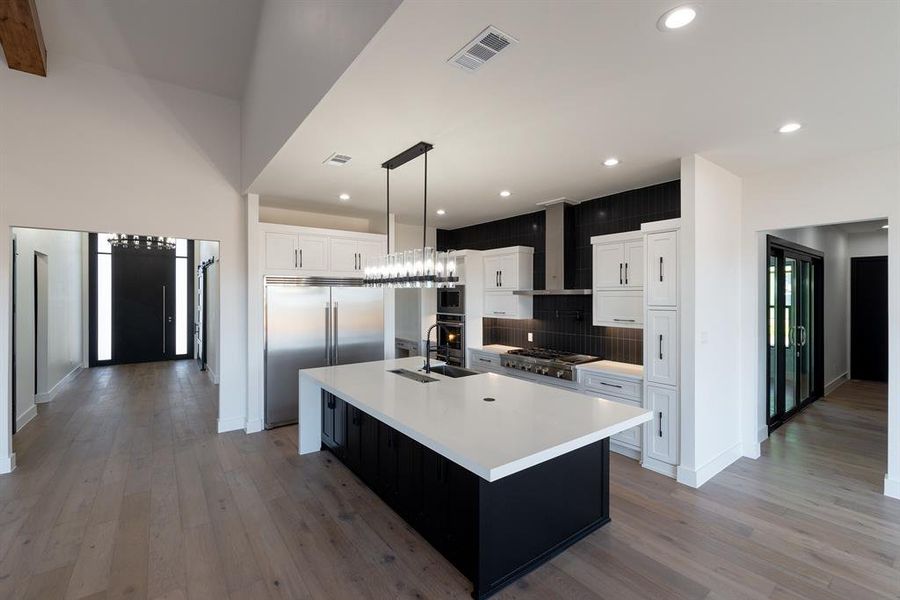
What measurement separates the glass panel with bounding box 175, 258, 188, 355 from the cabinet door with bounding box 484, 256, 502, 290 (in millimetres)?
7659

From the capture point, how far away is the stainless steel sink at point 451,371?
3.63m

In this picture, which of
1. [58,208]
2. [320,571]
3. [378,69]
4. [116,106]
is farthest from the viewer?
[116,106]

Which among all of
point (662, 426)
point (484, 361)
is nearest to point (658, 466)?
point (662, 426)

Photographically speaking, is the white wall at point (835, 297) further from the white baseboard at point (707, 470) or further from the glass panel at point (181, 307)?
the glass panel at point (181, 307)

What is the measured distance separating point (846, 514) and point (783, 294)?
2350 millimetres

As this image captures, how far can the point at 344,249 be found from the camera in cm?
515

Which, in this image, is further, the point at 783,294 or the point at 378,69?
the point at 783,294

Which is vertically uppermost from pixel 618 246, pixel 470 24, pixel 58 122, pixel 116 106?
pixel 116 106

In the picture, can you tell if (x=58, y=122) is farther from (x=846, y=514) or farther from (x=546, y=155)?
(x=846, y=514)

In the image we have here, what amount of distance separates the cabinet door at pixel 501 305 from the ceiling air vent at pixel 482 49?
3.60 metres

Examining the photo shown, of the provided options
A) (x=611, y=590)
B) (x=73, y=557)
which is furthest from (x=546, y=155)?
(x=73, y=557)

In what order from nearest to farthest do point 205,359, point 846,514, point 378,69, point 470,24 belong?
point 470,24 → point 378,69 → point 846,514 → point 205,359

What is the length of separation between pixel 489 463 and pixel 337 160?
8.73 ft

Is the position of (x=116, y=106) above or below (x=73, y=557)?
above
